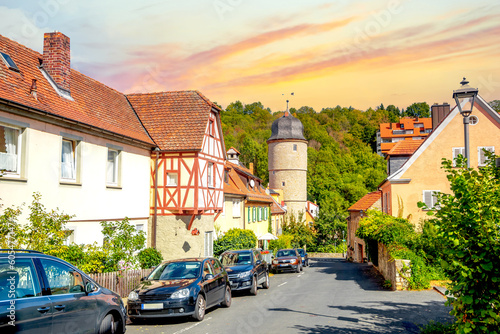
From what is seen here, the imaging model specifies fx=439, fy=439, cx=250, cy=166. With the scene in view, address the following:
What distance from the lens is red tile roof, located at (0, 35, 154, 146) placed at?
14.3 meters

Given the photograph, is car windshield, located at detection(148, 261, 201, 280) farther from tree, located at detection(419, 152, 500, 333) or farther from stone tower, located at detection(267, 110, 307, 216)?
stone tower, located at detection(267, 110, 307, 216)

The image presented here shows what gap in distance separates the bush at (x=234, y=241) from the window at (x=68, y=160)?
12094 mm

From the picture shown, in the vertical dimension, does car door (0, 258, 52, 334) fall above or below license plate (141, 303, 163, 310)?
above

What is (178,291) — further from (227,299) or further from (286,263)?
(286,263)

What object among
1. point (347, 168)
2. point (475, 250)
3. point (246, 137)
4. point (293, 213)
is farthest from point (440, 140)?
point (347, 168)

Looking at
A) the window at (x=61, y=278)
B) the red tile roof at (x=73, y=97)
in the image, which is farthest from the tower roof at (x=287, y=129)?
the window at (x=61, y=278)

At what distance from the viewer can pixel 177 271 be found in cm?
1231

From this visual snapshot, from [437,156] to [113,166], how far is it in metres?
17.6

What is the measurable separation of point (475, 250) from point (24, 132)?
12832 mm

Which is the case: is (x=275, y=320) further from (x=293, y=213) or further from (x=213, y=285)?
(x=293, y=213)

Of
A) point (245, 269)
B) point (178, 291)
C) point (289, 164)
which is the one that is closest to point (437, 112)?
point (245, 269)

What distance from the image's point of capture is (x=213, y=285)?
12.3m

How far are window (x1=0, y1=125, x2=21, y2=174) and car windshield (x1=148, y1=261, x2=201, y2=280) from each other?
5410 mm

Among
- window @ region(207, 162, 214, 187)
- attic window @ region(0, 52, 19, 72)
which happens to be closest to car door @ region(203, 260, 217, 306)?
attic window @ region(0, 52, 19, 72)
